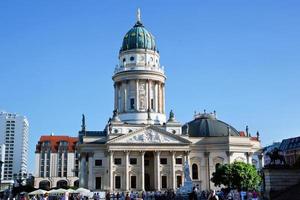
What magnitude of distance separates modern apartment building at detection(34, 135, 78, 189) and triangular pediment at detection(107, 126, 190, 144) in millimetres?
44600

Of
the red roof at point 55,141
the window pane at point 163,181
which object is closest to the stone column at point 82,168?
the window pane at point 163,181

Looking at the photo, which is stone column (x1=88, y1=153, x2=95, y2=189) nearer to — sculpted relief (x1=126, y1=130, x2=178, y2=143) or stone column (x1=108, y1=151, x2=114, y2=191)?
stone column (x1=108, y1=151, x2=114, y2=191)

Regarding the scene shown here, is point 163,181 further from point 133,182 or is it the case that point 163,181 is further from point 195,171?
point 195,171

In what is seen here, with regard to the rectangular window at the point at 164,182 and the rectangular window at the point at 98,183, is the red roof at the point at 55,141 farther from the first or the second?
the rectangular window at the point at 164,182

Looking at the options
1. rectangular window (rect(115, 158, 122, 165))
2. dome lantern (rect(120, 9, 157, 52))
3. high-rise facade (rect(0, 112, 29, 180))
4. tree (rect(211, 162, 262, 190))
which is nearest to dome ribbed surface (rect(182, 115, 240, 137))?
rectangular window (rect(115, 158, 122, 165))

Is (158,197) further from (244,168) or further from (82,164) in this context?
(82,164)

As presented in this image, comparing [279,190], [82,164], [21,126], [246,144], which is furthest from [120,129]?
[21,126]

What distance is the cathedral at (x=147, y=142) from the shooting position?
79.8m

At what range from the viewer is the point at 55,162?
124750 millimetres

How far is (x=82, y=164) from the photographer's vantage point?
271ft

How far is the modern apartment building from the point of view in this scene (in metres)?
123

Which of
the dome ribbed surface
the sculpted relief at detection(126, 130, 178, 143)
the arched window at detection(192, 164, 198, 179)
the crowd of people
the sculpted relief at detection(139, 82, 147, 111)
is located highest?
the sculpted relief at detection(139, 82, 147, 111)

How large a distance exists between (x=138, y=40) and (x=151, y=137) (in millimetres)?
23002

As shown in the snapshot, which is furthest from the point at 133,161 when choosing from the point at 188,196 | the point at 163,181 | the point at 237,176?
the point at 188,196
